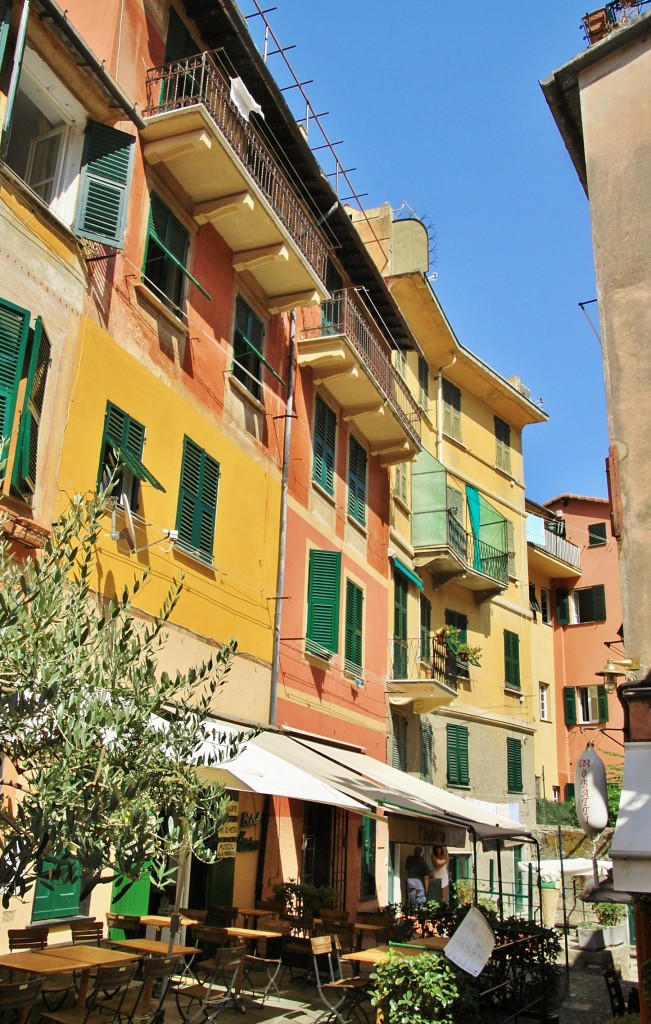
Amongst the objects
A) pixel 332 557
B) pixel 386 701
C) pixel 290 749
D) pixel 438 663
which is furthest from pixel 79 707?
→ pixel 438 663

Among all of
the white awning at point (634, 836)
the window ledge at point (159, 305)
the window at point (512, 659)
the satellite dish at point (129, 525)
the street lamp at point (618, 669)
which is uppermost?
the window ledge at point (159, 305)

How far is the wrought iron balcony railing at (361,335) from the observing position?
1631cm

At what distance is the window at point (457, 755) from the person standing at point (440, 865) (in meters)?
2.36

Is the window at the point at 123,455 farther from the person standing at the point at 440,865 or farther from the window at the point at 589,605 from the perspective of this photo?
the window at the point at 589,605

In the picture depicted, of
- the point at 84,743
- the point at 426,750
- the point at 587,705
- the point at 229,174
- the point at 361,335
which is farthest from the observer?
the point at 587,705

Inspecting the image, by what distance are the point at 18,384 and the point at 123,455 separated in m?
1.74

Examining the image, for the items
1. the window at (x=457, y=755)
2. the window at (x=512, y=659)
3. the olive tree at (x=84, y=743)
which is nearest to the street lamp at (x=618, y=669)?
the olive tree at (x=84, y=743)

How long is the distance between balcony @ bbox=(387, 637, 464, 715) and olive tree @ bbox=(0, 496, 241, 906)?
13.5 m

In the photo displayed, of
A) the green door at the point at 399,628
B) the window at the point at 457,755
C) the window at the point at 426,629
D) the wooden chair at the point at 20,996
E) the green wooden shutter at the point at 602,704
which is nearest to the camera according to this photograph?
the wooden chair at the point at 20,996

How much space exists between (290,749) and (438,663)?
10.4m

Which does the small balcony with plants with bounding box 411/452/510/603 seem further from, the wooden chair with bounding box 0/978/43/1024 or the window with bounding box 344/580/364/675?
the wooden chair with bounding box 0/978/43/1024

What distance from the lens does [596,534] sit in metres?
33.7

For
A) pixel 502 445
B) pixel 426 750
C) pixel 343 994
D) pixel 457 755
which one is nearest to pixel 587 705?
pixel 502 445

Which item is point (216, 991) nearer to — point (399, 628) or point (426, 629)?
point (399, 628)
